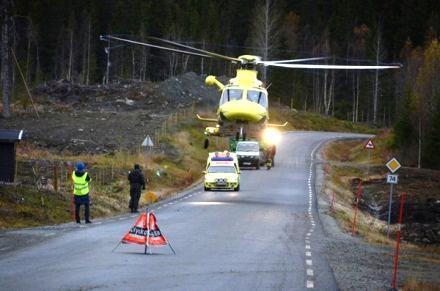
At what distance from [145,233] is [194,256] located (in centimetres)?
119

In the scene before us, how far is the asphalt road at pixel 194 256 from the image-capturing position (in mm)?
14086

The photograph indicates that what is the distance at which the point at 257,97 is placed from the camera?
36.4 m

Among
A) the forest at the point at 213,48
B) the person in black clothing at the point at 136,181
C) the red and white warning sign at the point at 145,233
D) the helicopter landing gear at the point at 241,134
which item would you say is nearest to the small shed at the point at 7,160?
the person in black clothing at the point at 136,181

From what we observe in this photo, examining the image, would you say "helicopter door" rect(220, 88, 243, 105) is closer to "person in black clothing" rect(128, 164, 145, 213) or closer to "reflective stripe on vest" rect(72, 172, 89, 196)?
"person in black clothing" rect(128, 164, 145, 213)

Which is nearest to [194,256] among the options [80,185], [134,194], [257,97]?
[80,185]

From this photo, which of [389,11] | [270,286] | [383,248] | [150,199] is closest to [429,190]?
[150,199]

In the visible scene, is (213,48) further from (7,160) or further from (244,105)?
(7,160)

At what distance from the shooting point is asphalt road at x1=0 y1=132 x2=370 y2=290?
14086 mm

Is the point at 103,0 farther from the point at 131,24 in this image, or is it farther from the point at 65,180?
the point at 65,180

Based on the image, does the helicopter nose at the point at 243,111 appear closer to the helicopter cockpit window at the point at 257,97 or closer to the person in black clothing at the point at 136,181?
the helicopter cockpit window at the point at 257,97

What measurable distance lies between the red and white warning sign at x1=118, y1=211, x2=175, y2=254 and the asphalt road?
0.28 meters

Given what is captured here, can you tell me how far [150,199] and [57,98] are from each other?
170ft

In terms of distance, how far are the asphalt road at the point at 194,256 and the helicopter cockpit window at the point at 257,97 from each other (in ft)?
19.0

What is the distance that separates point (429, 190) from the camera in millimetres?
53531
